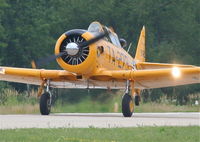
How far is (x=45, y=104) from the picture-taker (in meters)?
21.2

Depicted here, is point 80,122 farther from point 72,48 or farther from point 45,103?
point 45,103

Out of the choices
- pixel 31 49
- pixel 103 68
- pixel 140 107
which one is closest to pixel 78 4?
pixel 31 49

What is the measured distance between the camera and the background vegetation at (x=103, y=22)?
44.1m

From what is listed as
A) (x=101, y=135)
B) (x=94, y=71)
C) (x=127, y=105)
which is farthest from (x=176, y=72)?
(x=101, y=135)

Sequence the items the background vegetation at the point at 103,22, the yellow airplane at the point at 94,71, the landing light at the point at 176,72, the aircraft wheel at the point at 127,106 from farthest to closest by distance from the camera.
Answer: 1. the background vegetation at the point at 103,22
2. the landing light at the point at 176,72
3. the yellow airplane at the point at 94,71
4. the aircraft wheel at the point at 127,106

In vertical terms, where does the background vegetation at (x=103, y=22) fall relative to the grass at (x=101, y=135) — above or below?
above

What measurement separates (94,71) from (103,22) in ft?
83.0

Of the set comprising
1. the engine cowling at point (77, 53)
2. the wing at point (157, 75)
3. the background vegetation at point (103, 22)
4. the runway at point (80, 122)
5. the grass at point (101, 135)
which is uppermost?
the background vegetation at point (103, 22)

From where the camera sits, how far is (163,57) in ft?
140

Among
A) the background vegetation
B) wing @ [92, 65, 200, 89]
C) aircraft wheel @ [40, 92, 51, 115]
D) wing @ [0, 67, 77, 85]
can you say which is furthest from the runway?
the background vegetation

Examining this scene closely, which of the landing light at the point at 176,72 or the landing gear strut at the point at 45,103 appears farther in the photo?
the landing gear strut at the point at 45,103

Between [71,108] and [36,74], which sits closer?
[36,74]

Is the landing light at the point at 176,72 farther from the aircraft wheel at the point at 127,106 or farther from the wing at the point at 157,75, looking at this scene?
the aircraft wheel at the point at 127,106

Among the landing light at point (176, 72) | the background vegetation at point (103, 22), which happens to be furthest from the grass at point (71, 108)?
the background vegetation at point (103, 22)
